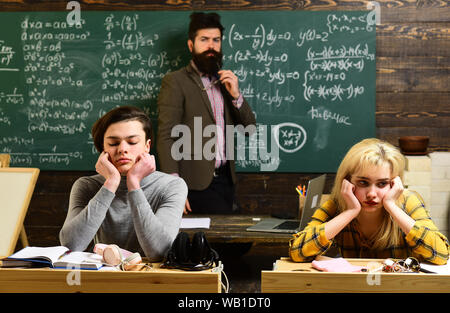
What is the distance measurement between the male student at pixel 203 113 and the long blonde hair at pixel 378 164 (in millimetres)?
1827

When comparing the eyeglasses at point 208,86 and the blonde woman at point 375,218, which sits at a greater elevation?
the eyeglasses at point 208,86

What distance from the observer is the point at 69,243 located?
6.42ft

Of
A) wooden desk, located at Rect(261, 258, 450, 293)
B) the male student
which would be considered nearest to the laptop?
the male student

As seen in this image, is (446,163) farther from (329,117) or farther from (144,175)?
(144,175)

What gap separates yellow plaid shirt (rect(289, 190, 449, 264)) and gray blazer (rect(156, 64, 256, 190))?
175 centimetres

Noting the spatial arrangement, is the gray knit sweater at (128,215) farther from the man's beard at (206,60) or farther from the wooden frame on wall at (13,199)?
the man's beard at (206,60)

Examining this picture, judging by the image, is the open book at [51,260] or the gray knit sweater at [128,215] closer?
the open book at [51,260]

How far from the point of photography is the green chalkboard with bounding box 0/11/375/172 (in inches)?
162

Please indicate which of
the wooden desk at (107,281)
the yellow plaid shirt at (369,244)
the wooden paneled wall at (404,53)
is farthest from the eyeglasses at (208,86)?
the wooden desk at (107,281)

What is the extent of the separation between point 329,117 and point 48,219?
7.33 feet

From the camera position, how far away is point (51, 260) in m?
1.71

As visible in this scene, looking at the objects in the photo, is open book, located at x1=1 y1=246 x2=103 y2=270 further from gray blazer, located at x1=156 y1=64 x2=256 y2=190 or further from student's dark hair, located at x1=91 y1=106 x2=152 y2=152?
gray blazer, located at x1=156 y1=64 x2=256 y2=190

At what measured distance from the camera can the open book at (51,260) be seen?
1686mm

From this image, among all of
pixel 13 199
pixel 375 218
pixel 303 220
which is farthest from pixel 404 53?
pixel 13 199
